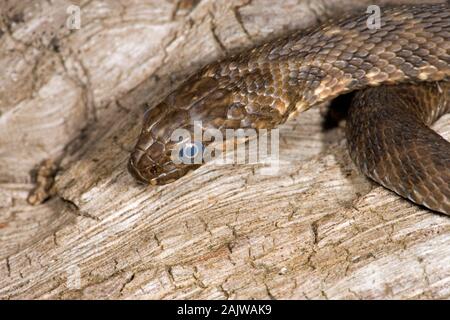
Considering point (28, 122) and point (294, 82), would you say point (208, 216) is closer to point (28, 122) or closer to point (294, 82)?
point (294, 82)

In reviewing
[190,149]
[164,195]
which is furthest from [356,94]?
[164,195]

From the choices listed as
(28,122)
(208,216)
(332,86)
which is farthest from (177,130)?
(28,122)

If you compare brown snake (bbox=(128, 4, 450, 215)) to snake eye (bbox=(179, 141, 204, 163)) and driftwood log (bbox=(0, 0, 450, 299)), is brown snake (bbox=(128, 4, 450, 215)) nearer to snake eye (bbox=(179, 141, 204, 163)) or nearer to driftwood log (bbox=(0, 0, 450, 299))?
snake eye (bbox=(179, 141, 204, 163))

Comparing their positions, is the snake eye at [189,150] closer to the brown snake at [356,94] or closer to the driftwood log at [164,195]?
the brown snake at [356,94]

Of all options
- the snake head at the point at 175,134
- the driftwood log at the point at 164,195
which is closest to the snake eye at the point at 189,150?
the snake head at the point at 175,134

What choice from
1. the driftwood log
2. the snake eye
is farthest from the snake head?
the driftwood log

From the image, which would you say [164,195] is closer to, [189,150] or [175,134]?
[189,150]
